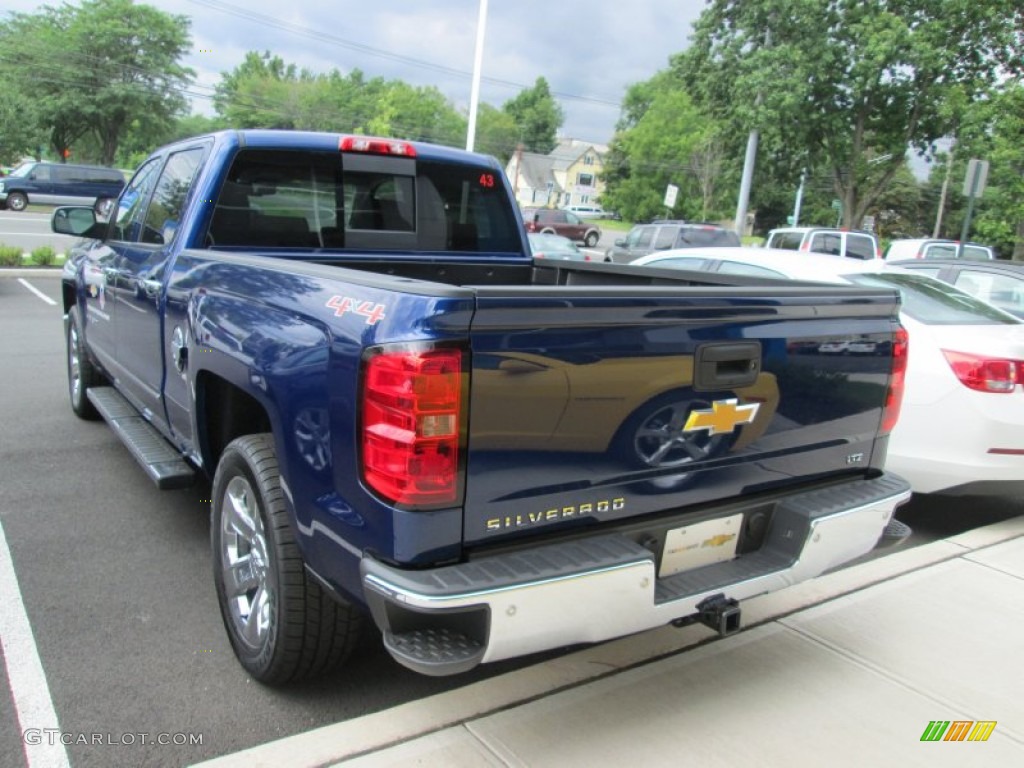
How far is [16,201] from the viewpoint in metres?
30.7

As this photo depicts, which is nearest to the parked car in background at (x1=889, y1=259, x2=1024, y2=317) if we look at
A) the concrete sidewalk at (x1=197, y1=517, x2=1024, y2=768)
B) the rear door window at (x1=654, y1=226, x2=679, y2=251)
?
the concrete sidewalk at (x1=197, y1=517, x2=1024, y2=768)

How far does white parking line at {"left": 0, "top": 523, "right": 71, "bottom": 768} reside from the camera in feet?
7.79

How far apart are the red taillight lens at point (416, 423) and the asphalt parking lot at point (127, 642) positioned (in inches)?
44.8

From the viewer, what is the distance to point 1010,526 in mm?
4809

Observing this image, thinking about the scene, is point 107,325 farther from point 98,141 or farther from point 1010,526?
point 98,141

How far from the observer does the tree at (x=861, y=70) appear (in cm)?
1997

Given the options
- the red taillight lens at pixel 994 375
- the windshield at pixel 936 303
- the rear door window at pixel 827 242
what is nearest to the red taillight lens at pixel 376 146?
the windshield at pixel 936 303

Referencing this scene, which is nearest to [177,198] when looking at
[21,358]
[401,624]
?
[401,624]

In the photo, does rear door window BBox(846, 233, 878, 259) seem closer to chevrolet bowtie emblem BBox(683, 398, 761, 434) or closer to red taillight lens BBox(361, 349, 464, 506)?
chevrolet bowtie emblem BBox(683, 398, 761, 434)

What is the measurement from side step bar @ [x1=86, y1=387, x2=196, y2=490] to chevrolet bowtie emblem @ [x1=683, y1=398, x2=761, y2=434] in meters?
2.29

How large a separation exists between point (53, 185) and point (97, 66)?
2540cm

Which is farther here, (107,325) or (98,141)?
(98,141)

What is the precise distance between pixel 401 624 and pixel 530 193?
103 meters

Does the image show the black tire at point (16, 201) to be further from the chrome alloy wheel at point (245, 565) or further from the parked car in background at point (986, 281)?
the chrome alloy wheel at point (245, 565)
